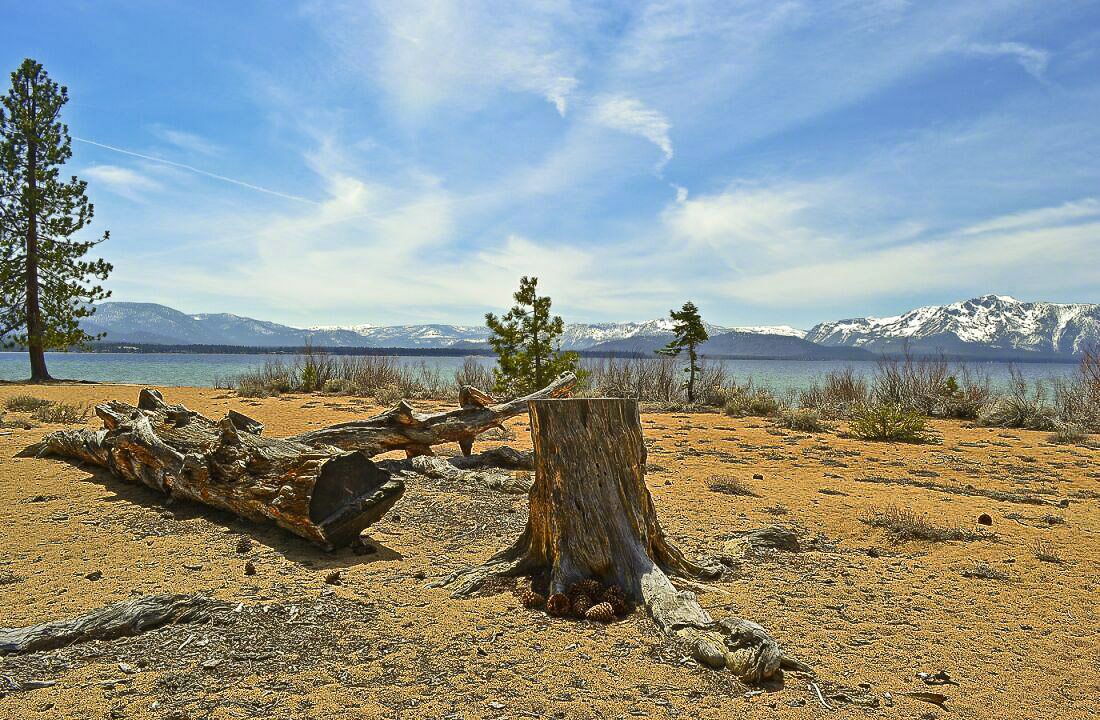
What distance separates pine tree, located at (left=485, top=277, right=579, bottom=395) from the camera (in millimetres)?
16109

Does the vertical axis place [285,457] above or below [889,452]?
above

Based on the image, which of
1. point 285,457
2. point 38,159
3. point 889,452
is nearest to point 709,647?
point 285,457

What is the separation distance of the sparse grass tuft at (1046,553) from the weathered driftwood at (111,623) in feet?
20.4

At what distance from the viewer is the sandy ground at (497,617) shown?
2.84 metres

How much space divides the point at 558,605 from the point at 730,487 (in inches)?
178

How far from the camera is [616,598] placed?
3900mm

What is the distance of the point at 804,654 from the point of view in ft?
11.0

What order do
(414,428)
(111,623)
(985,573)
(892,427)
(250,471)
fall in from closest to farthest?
(111,623), (985,573), (250,471), (414,428), (892,427)

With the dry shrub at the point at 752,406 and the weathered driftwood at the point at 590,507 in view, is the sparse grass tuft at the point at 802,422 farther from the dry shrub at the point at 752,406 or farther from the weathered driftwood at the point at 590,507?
the weathered driftwood at the point at 590,507

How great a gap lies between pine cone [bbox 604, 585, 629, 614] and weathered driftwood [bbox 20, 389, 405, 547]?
2011mm

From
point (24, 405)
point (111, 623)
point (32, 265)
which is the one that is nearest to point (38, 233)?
point (32, 265)

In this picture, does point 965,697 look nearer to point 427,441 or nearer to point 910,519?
point 910,519

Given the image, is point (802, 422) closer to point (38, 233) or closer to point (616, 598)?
point (616, 598)

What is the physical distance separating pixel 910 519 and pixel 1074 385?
1685 cm
